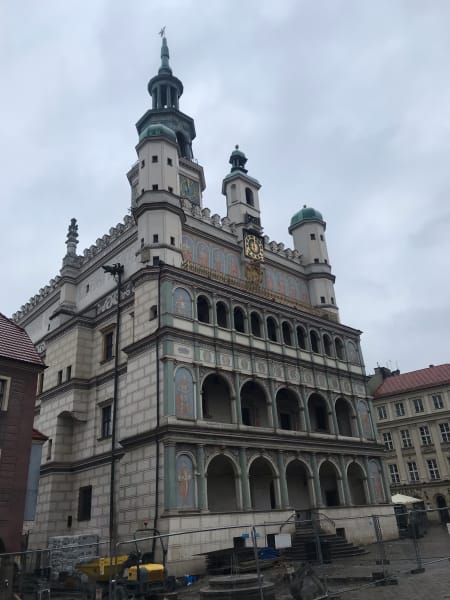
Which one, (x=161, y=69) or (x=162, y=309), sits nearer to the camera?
(x=162, y=309)

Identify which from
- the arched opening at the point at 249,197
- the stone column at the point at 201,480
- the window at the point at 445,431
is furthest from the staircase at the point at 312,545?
the window at the point at 445,431

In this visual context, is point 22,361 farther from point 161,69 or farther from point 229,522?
point 161,69

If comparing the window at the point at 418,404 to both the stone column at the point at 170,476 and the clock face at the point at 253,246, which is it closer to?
the clock face at the point at 253,246

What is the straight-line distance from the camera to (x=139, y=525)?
2638cm

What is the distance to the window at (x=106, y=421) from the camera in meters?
32.6

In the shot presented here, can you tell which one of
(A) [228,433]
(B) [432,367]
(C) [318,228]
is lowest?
(A) [228,433]

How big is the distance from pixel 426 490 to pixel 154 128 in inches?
1841

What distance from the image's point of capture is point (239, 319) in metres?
34.8

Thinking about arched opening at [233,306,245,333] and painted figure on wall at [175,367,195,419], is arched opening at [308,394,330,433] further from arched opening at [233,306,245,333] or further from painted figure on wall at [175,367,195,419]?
painted figure on wall at [175,367,195,419]

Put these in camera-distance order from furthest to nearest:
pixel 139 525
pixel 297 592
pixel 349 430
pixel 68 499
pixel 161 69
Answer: pixel 161 69 → pixel 349 430 → pixel 68 499 → pixel 139 525 → pixel 297 592

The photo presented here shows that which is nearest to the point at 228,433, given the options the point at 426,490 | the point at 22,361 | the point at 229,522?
the point at 229,522

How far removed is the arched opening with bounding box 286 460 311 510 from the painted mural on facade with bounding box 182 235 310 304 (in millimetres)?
13526

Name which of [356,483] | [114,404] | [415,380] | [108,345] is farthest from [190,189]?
[415,380]

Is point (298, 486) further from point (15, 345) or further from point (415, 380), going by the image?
point (415, 380)
